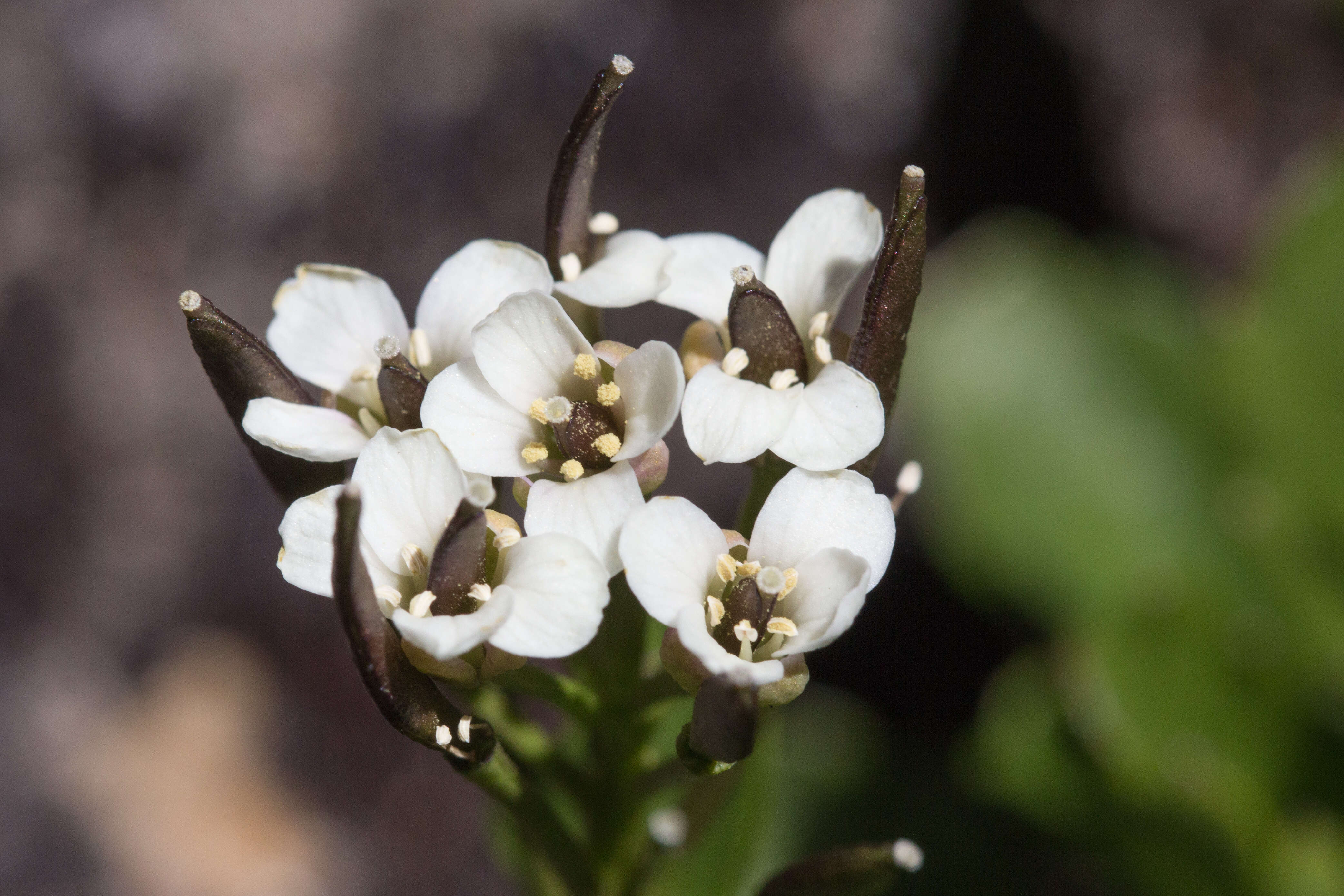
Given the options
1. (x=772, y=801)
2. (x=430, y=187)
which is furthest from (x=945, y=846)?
(x=430, y=187)

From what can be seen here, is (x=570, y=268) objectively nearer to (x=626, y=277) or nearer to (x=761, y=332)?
(x=626, y=277)

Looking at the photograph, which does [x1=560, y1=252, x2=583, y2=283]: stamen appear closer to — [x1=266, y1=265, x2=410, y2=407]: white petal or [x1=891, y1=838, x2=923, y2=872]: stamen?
[x1=266, y1=265, x2=410, y2=407]: white petal

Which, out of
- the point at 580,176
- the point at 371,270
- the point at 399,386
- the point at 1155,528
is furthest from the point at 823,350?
the point at 371,270

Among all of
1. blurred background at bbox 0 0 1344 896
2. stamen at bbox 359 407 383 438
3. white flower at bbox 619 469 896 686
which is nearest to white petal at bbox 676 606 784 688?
white flower at bbox 619 469 896 686

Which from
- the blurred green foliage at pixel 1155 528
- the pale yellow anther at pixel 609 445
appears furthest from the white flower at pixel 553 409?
the blurred green foliage at pixel 1155 528

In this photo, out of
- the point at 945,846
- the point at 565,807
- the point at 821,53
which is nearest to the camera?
the point at 565,807

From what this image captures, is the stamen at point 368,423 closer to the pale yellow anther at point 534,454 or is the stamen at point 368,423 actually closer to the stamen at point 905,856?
the pale yellow anther at point 534,454

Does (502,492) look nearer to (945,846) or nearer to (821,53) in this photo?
(945,846)
